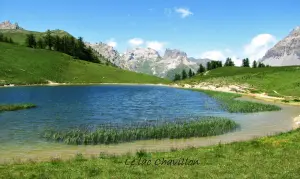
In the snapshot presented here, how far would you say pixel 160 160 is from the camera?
25.4 m

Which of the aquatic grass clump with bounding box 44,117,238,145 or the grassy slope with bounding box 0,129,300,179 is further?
the aquatic grass clump with bounding box 44,117,238,145

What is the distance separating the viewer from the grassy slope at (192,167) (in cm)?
2117

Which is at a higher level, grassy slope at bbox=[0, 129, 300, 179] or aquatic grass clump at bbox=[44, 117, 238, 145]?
grassy slope at bbox=[0, 129, 300, 179]

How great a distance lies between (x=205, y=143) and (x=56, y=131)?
20.7 m

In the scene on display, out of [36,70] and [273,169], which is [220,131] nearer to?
[273,169]

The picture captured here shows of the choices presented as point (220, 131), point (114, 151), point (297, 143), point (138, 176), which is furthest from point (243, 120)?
point (138, 176)

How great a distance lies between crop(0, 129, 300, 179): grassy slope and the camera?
2117 cm

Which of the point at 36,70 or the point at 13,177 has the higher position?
the point at 36,70

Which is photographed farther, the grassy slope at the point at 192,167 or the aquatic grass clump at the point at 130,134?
the aquatic grass clump at the point at 130,134

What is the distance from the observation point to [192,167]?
2302cm

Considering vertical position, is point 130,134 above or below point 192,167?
below

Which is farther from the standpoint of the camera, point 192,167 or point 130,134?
point 130,134

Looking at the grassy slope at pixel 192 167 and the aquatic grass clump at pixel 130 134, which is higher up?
the grassy slope at pixel 192 167

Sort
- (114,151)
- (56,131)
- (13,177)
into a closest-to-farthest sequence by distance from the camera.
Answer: (13,177) → (114,151) → (56,131)
